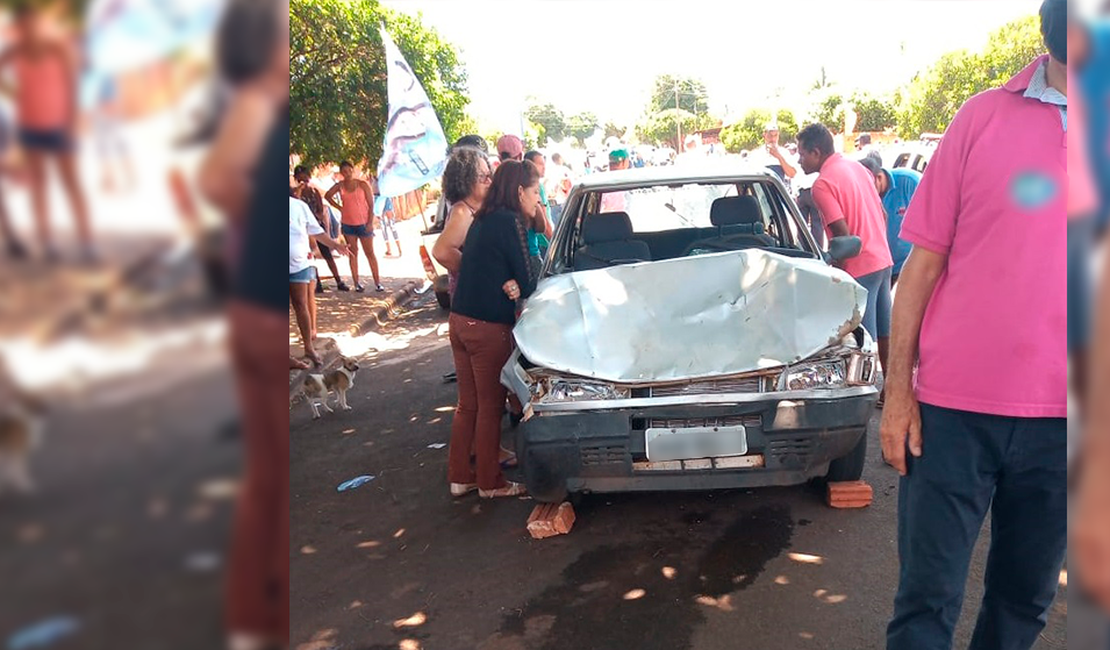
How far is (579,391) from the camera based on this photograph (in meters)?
3.47

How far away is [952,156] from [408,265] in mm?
13974

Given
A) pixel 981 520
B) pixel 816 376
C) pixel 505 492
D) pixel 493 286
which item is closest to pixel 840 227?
pixel 816 376

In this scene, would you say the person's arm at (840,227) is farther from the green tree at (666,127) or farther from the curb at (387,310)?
the green tree at (666,127)

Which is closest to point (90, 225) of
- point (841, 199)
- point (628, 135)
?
point (841, 199)

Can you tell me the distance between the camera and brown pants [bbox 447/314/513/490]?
4070mm

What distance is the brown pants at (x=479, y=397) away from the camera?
4070 mm

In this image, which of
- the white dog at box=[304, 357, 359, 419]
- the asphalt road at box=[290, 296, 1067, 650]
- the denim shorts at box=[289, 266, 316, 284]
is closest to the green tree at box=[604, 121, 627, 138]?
the denim shorts at box=[289, 266, 316, 284]

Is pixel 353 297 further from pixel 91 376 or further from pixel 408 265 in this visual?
pixel 91 376

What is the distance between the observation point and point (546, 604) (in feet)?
10.8

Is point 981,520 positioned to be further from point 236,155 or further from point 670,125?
point 670,125

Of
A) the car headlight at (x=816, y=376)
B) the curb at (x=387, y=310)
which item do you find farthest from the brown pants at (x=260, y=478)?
the curb at (x=387, y=310)

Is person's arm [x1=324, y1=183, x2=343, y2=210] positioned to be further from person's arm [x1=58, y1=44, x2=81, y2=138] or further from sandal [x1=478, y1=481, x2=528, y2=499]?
person's arm [x1=58, y1=44, x2=81, y2=138]

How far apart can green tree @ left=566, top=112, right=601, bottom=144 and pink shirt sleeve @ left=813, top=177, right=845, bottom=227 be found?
8716 cm

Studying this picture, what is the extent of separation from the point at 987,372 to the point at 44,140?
2.02 meters
